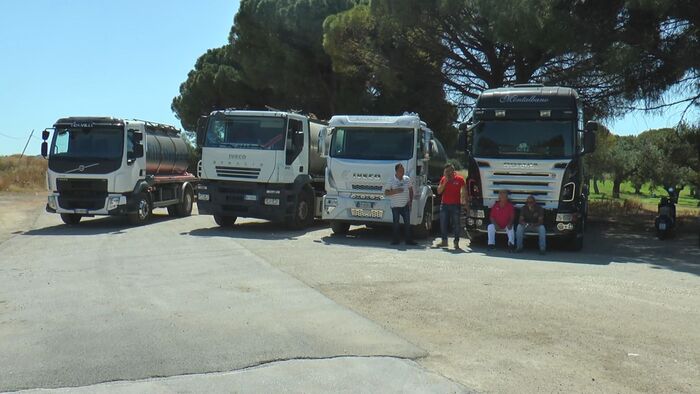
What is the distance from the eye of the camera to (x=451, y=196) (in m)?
15.1

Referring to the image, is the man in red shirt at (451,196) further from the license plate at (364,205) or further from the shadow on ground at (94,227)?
the shadow on ground at (94,227)

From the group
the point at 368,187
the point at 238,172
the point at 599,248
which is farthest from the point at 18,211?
the point at 599,248

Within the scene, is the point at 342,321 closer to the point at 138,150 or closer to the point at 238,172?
the point at 238,172

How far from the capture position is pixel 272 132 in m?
16.8

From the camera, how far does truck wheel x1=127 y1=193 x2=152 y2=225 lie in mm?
18211

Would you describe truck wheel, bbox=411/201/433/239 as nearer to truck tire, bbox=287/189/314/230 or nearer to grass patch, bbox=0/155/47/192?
truck tire, bbox=287/189/314/230

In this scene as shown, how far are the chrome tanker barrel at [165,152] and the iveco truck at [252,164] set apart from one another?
3084mm

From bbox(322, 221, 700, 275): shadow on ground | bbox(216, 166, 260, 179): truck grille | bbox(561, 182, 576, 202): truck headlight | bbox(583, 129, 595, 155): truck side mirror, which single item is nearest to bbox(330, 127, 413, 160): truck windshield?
bbox(322, 221, 700, 275): shadow on ground

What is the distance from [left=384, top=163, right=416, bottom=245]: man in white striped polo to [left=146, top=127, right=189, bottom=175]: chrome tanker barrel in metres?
7.97

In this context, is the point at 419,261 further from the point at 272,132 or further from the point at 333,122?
the point at 272,132

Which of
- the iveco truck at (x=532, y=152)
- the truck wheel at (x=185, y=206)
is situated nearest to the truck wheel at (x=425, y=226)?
the iveco truck at (x=532, y=152)

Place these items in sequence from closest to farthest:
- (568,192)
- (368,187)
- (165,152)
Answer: (568,192)
(368,187)
(165,152)

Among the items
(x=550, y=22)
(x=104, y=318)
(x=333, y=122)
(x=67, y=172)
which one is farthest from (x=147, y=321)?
(x=550, y=22)

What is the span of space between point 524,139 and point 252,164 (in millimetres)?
6600
